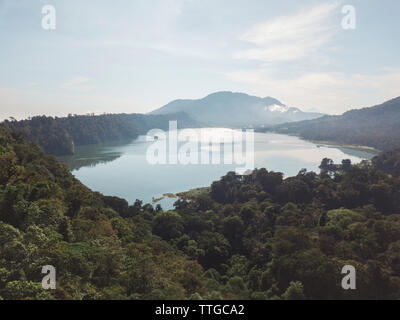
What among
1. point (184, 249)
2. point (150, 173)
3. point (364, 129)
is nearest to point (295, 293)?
point (184, 249)

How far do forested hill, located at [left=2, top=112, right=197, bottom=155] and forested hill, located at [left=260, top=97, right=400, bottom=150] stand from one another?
61491 mm

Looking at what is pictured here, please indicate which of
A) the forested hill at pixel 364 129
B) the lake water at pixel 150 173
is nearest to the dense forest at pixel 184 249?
the lake water at pixel 150 173

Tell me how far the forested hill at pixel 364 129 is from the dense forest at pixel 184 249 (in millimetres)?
61433

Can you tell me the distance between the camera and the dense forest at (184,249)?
Result: 21.3ft

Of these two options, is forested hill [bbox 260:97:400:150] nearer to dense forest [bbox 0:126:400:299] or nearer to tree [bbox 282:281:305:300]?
dense forest [bbox 0:126:400:299]

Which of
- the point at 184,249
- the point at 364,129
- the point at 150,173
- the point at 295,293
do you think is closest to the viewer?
the point at 295,293

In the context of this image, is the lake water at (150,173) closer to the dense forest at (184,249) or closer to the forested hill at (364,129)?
the dense forest at (184,249)

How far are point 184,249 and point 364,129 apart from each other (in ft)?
347

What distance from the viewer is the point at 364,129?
3979 inches

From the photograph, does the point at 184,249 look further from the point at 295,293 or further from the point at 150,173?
the point at 150,173

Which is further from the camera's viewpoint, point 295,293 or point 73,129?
point 73,129

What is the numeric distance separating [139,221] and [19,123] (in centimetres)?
5762
